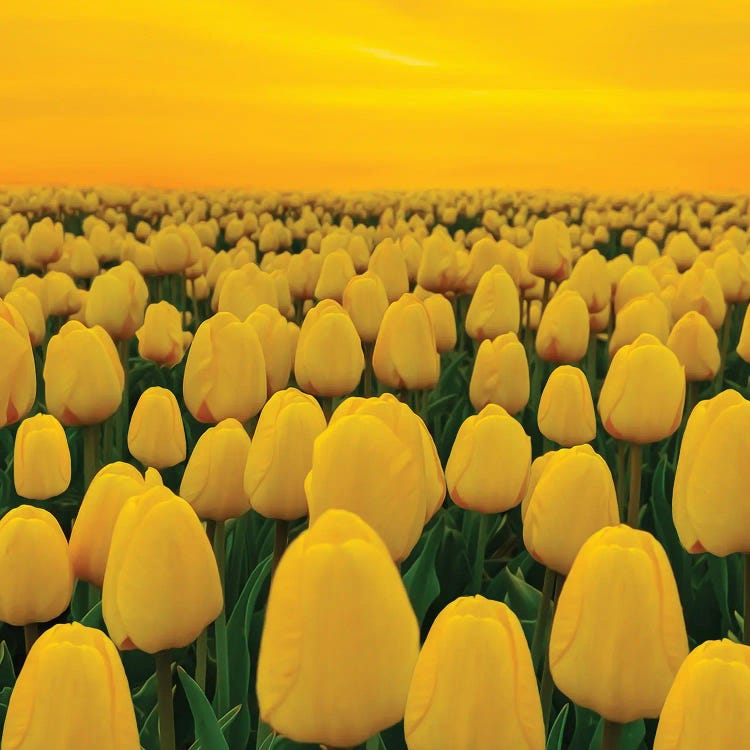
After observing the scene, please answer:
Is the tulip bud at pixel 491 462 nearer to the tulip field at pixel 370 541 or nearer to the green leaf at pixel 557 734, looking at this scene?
the tulip field at pixel 370 541

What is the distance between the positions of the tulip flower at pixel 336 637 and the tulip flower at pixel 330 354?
159cm

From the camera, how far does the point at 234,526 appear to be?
2535 millimetres

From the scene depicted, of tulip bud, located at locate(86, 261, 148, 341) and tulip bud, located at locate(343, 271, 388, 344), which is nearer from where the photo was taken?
tulip bud, located at locate(343, 271, 388, 344)

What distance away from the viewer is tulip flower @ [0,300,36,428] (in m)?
2.43

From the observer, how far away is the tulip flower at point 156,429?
91.5 inches

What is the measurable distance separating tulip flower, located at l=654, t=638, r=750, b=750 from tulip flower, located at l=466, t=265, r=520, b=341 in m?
2.78

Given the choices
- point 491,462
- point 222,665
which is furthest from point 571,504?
point 222,665

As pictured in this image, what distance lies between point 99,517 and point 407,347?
4.32ft

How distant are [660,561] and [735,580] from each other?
64.4 inches

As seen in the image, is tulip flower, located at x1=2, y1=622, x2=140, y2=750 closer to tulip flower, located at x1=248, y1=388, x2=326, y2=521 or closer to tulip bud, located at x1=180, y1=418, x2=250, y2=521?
tulip flower, located at x1=248, y1=388, x2=326, y2=521

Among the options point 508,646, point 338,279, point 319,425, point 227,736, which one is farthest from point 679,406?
point 338,279

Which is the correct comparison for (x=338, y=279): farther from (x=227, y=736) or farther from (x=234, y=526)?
(x=227, y=736)

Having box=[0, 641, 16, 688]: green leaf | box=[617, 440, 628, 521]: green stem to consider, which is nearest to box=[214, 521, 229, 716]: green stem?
box=[0, 641, 16, 688]: green leaf

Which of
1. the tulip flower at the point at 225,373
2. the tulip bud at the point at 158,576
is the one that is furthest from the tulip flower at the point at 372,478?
the tulip flower at the point at 225,373
